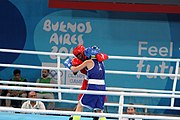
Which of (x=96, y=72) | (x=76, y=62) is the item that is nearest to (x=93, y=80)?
(x=96, y=72)

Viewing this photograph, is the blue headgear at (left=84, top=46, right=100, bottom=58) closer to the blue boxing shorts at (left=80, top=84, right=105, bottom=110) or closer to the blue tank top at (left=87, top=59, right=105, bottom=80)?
the blue tank top at (left=87, top=59, right=105, bottom=80)

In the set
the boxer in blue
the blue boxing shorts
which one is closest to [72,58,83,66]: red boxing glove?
the boxer in blue

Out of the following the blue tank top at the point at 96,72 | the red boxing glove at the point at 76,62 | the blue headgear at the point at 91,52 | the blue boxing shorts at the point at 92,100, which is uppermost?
the blue headgear at the point at 91,52

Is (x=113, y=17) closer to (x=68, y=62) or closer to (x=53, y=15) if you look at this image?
(x=53, y=15)

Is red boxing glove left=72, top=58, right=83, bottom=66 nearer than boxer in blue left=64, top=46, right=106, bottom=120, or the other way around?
boxer in blue left=64, top=46, right=106, bottom=120

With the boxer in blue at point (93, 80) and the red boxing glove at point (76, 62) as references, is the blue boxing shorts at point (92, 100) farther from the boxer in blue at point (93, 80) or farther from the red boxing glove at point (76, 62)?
the red boxing glove at point (76, 62)

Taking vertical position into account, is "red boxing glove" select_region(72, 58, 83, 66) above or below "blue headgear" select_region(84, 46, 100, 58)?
below

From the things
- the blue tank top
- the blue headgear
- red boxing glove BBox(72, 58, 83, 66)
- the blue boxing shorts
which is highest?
the blue headgear

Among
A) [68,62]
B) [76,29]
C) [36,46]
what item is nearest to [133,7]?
[76,29]

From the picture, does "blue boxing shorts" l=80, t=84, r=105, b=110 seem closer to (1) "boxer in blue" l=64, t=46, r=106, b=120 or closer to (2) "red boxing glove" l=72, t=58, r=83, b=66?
(1) "boxer in blue" l=64, t=46, r=106, b=120

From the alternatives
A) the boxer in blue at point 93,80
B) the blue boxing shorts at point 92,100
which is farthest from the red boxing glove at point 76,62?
the blue boxing shorts at point 92,100

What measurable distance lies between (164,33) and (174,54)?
40cm

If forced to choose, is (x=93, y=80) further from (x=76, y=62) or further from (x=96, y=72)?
(x=76, y=62)

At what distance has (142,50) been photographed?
7.24 meters
